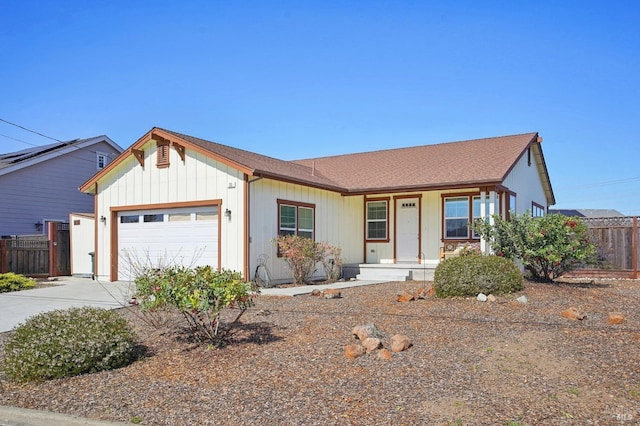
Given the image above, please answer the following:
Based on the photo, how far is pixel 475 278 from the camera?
958 centimetres

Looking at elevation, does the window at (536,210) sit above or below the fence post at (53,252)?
above

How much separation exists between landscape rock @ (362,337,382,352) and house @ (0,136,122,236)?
2055cm

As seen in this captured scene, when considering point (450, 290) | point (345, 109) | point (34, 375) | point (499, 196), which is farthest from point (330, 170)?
point (34, 375)

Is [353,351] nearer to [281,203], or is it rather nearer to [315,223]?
[281,203]

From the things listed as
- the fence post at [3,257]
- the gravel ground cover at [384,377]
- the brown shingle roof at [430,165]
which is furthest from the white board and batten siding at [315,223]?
the fence post at [3,257]

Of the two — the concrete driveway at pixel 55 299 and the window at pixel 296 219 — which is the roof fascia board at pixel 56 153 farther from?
the window at pixel 296 219

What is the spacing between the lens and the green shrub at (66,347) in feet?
19.2

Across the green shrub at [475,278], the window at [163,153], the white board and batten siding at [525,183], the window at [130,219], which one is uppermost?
the window at [163,153]

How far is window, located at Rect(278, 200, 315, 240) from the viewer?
14.7 m

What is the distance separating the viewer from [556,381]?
5000 mm

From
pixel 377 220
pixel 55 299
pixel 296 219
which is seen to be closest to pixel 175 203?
pixel 296 219

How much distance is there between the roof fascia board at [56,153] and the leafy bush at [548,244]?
2025cm

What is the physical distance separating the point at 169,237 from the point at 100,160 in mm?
13971

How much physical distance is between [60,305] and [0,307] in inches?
56.8
